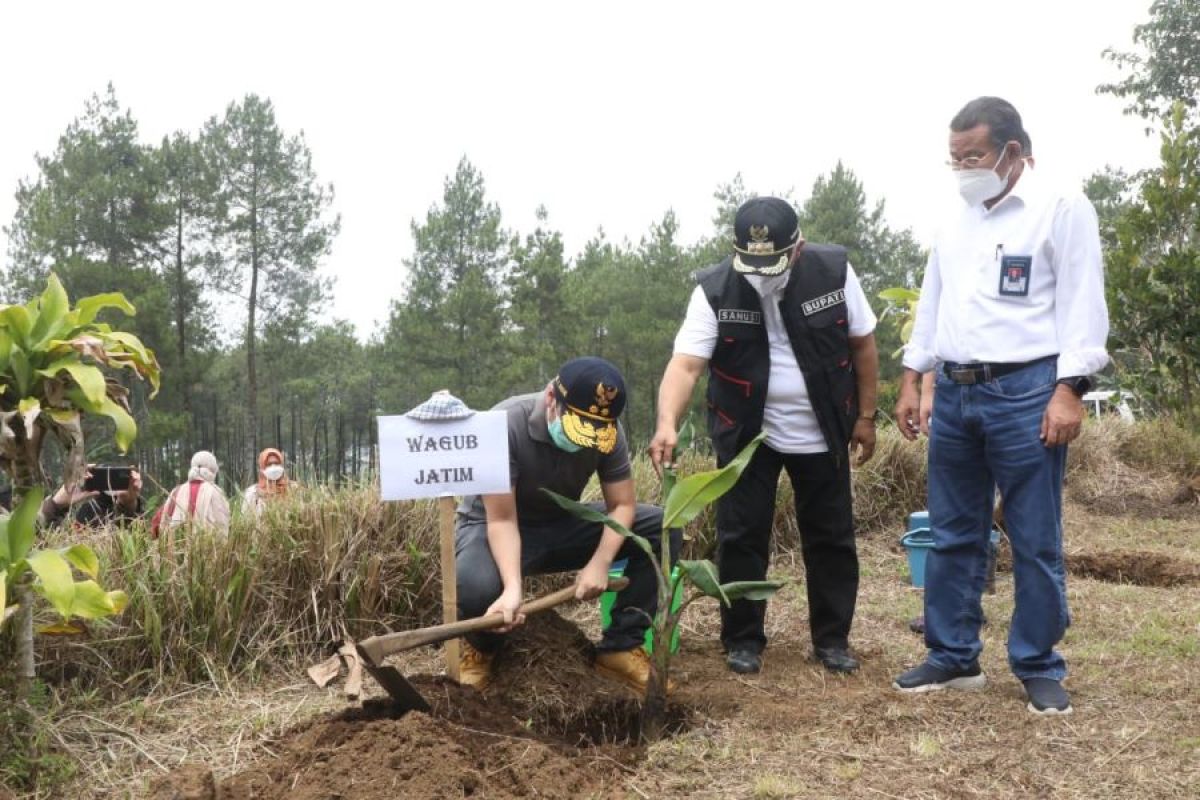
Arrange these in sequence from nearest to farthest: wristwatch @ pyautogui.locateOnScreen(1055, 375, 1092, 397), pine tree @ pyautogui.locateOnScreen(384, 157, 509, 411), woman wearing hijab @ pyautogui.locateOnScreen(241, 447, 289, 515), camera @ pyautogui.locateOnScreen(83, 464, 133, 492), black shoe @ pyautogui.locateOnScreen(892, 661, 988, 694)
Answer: wristwatch @ pyautogui.locateOnScreen(1055, 375, 1092, 397) → black shoe @ pyautogui.locateOnScreen(892, 661, 988, 694) → woman wearing hijab @ pyautogui.locateOnScreen(241, 447, 289, 515) → camera @ pyautogui.locateOnScreen(83, 464, 133, 492) → pine tree @ pyautogui.locateOnScreen(384, 157, 509, 411)

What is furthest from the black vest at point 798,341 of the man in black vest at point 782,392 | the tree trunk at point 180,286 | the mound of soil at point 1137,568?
the tree trunk at point 180,286

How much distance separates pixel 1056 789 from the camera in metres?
2.53

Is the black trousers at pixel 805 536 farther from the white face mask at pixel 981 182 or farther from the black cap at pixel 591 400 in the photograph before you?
the white face mask at pixel 981 182

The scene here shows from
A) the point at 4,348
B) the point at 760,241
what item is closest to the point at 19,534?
the point at 4,348

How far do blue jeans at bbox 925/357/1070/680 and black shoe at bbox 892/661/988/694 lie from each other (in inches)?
1.0

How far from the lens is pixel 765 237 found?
3.38m

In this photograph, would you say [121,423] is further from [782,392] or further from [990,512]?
[990,512]

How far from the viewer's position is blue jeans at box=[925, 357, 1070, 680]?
3.04 m

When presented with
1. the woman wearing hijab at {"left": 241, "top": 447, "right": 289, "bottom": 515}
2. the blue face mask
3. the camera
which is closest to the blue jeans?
the blue face mask

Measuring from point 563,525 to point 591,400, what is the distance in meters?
0.66

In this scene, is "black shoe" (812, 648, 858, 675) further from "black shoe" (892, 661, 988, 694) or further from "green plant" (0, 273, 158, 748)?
"green plant" (0, 273, 158, 748)

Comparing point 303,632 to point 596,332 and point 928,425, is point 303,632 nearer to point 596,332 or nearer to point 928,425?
point 928,425

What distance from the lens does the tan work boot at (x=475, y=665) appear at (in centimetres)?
338

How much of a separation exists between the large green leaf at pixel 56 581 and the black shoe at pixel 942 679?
245cm
